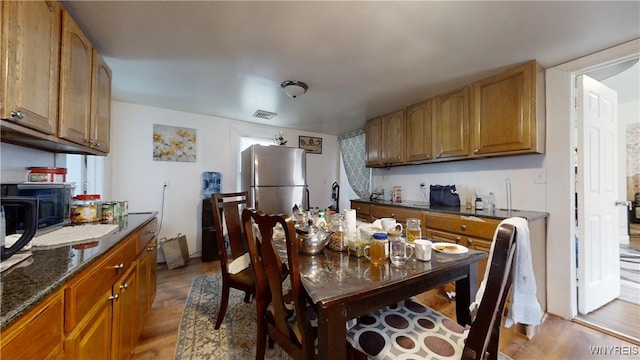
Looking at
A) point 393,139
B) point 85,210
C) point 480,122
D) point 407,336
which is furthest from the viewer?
point 393,139

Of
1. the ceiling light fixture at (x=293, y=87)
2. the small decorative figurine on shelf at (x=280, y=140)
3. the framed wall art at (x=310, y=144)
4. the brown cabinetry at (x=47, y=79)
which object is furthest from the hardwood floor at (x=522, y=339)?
the framed wall art at (x=310, y=144)

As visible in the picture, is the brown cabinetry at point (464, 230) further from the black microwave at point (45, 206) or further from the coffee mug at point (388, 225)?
the black microwave at point (45, 206)

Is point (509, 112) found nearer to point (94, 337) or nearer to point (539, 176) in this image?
point (539, 176)

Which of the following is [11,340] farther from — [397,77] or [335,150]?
[335,150]

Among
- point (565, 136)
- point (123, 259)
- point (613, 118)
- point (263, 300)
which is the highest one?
point (613, 118)

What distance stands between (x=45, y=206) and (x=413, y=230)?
6.91 feet

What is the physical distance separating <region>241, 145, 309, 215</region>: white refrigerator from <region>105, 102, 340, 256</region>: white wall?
434mm

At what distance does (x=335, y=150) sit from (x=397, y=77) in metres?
2.66

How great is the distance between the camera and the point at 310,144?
4555 millimetres

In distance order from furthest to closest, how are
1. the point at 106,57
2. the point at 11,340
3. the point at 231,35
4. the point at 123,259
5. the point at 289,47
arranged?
the point at 106,57 → the point at 289,47 → the point at 231,35 → the point at 123,259 → the point at 11,340

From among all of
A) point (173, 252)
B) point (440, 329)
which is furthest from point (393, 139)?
point (173, 252)

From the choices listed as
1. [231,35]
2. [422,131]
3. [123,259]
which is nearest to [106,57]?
[231,35]

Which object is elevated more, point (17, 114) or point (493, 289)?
point (17, 114)

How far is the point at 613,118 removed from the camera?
2162 mm
